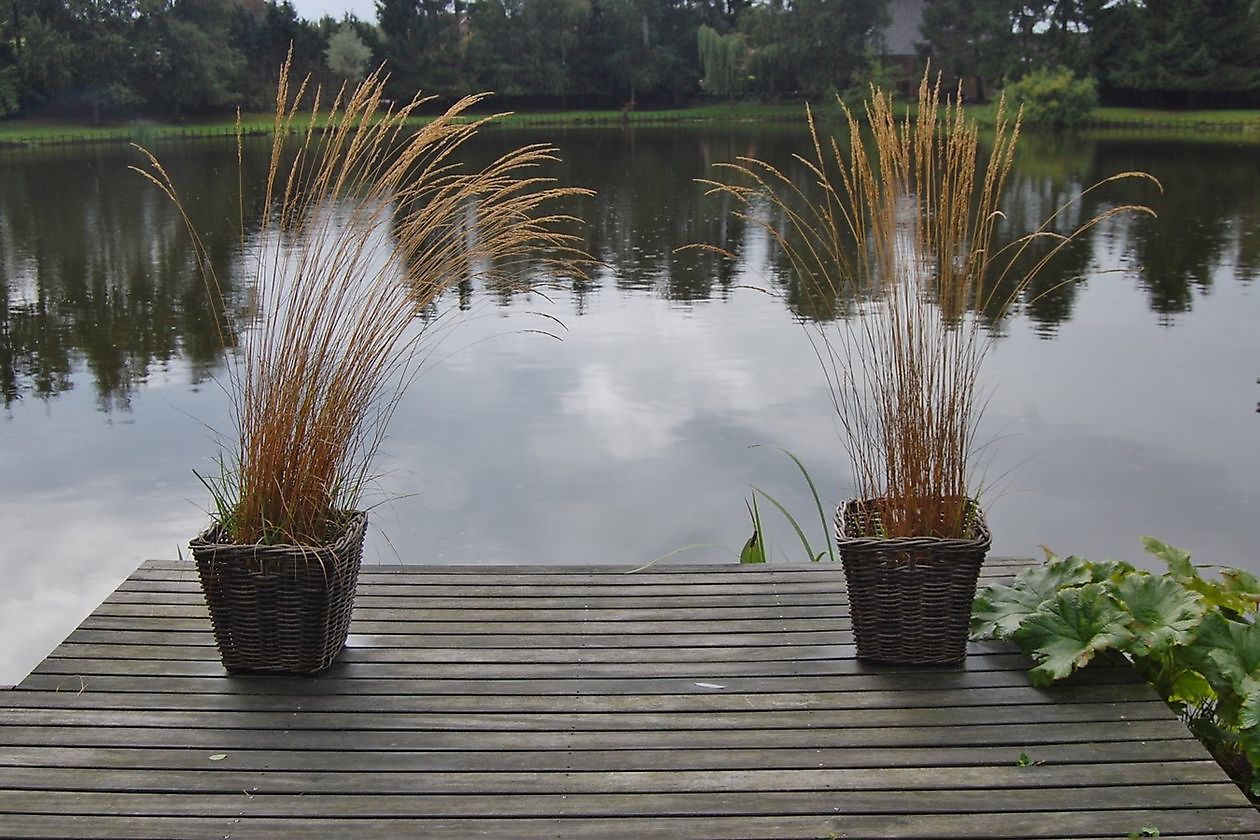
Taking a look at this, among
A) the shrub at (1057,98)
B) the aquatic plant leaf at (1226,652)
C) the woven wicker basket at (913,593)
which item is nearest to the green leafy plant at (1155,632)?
the aquatic plant leaf at (1226,652)

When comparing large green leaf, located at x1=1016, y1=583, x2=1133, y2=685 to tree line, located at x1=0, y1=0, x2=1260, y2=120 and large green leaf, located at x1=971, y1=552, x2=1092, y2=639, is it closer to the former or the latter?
large green leaf, located at x1=971, y1=552, x2=1092, y2=639

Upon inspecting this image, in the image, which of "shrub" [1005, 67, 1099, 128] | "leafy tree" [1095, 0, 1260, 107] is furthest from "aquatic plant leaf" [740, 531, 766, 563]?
"leafy tree" [1095, 0, 1260, 107]

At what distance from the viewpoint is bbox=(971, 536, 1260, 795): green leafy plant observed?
2707mm

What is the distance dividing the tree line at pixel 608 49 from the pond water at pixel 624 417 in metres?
23.9

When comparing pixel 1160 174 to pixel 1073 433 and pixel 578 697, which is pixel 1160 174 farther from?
pixel 578 697

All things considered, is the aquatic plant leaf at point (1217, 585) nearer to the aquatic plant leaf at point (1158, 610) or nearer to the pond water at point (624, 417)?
the aquatic plant leaf at point (1158, 610)

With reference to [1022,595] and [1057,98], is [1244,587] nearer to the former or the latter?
[1022,595]

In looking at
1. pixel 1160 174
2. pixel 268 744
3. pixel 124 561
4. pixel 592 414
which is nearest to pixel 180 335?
pixel 592 414

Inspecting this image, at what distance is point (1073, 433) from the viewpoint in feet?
22.2

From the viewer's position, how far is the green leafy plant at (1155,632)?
8.88 feet

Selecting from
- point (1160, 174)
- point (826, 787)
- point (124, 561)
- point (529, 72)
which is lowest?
point (124, 561)

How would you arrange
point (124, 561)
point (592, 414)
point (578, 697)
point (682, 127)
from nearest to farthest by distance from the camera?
point (578, 697)
point (124, 561)
point (592, 414)
point (682, 127)

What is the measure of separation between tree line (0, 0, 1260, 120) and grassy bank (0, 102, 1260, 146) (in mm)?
→ 772

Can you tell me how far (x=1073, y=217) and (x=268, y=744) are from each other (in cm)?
1456
